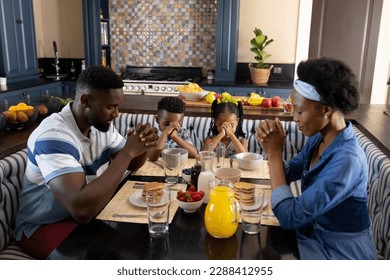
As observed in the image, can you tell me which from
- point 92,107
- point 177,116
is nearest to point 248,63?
point 177,116

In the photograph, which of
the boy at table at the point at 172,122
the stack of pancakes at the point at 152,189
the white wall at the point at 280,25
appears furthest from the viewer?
the white wall at the point at 280,25

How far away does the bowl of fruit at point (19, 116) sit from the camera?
177 cm

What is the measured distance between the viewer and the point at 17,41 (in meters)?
3.87

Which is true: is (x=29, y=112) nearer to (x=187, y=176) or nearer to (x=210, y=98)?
(x=187, y=176)

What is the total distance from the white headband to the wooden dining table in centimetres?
41

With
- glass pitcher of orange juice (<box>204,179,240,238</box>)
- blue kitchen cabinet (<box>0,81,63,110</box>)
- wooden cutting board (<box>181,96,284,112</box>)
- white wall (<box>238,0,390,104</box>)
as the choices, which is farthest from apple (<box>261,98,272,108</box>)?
white wall (<box>238,0,390,104</box>)

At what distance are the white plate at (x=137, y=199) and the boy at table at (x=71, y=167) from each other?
0.27 feet

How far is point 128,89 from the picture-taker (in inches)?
161

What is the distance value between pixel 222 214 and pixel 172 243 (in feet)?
0.52

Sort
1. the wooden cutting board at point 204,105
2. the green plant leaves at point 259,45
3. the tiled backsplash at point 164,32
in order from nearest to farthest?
1. the wooden cutting board at point 204,105
2. the green plant leaves at point 259,45
3. the tiled backsplash at point 164,32

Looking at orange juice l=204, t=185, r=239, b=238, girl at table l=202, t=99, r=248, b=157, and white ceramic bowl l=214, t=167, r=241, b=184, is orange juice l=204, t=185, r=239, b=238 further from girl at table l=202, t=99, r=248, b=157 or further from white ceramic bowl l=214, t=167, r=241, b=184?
girl at table l=202, t=99, r=248, b=157

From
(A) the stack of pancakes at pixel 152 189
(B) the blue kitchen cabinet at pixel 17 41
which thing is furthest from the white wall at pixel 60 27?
(A) the stack of pancakes at pixel 152 189

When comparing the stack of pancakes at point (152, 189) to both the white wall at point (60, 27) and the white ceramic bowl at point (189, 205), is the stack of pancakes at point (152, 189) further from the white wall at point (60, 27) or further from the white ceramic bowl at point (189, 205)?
the white wall at point (60, 27)

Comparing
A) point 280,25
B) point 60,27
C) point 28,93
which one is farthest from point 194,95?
point 60,27
